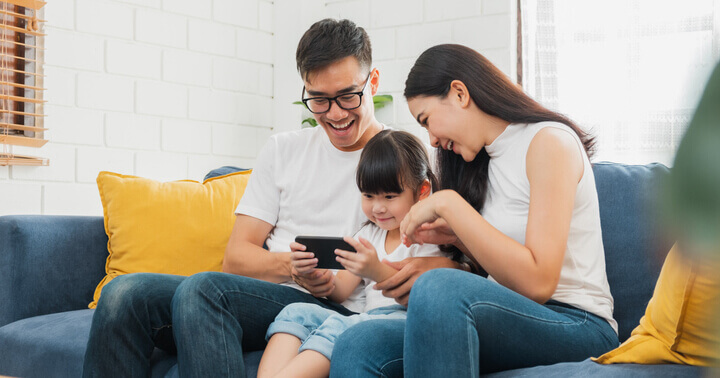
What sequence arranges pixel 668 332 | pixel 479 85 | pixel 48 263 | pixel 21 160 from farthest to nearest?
1. pixel 21 160
2. pixel 48 263
3. pixel 479 85
4. pixel 668 332

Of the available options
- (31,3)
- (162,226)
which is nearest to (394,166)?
(162,226)

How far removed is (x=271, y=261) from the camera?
1.75 m

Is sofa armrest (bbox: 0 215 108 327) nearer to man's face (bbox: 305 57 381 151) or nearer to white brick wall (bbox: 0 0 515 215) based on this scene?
white brick wall (bbox: 0 0 515 215)

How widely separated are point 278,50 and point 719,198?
334 cm

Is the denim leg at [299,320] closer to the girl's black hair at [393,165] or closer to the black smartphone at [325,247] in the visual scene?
the black smartphone at [325,247]

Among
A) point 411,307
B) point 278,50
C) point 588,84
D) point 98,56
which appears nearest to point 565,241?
point 411,307

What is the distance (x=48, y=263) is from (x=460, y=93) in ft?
4.23

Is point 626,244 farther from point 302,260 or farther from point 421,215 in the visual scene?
point 302,260

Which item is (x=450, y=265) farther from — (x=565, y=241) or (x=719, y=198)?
(x=719, y=198)

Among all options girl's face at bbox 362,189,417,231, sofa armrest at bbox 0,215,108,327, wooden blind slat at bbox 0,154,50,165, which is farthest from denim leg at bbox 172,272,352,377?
wooden blind slat at bbox 0,154,50,165

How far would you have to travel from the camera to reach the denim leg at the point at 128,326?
1.47m

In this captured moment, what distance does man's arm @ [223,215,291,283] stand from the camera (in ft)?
5.73

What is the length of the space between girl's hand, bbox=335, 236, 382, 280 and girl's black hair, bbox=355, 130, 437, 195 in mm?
213

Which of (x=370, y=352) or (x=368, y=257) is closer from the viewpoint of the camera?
(x=370, y=352)
